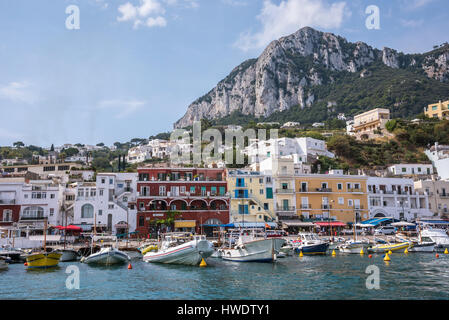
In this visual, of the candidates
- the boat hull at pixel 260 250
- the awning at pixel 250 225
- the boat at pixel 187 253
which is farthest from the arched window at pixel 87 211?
the boat hull at pixel 260 250

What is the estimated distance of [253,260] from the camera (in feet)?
118

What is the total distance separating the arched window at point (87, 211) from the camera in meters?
56.1

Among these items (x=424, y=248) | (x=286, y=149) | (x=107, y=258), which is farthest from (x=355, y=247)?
(x=286, y=149)

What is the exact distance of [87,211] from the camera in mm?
56375

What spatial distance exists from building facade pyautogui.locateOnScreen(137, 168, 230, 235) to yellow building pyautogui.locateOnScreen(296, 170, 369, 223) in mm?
12944

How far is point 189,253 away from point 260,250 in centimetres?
671

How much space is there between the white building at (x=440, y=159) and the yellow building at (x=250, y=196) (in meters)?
39.1

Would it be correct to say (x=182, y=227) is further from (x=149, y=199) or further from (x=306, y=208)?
(x=306, y=208)

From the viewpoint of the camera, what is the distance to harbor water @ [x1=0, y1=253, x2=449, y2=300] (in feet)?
67.7

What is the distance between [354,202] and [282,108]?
133 m

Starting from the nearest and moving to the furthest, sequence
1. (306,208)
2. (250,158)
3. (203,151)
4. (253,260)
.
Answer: (253,260) → (306,208) → (250,158) → (203,151)

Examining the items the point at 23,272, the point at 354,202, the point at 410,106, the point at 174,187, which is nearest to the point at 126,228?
the point at 174,187

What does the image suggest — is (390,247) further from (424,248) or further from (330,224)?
(330,224)

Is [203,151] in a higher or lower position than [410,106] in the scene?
lower
